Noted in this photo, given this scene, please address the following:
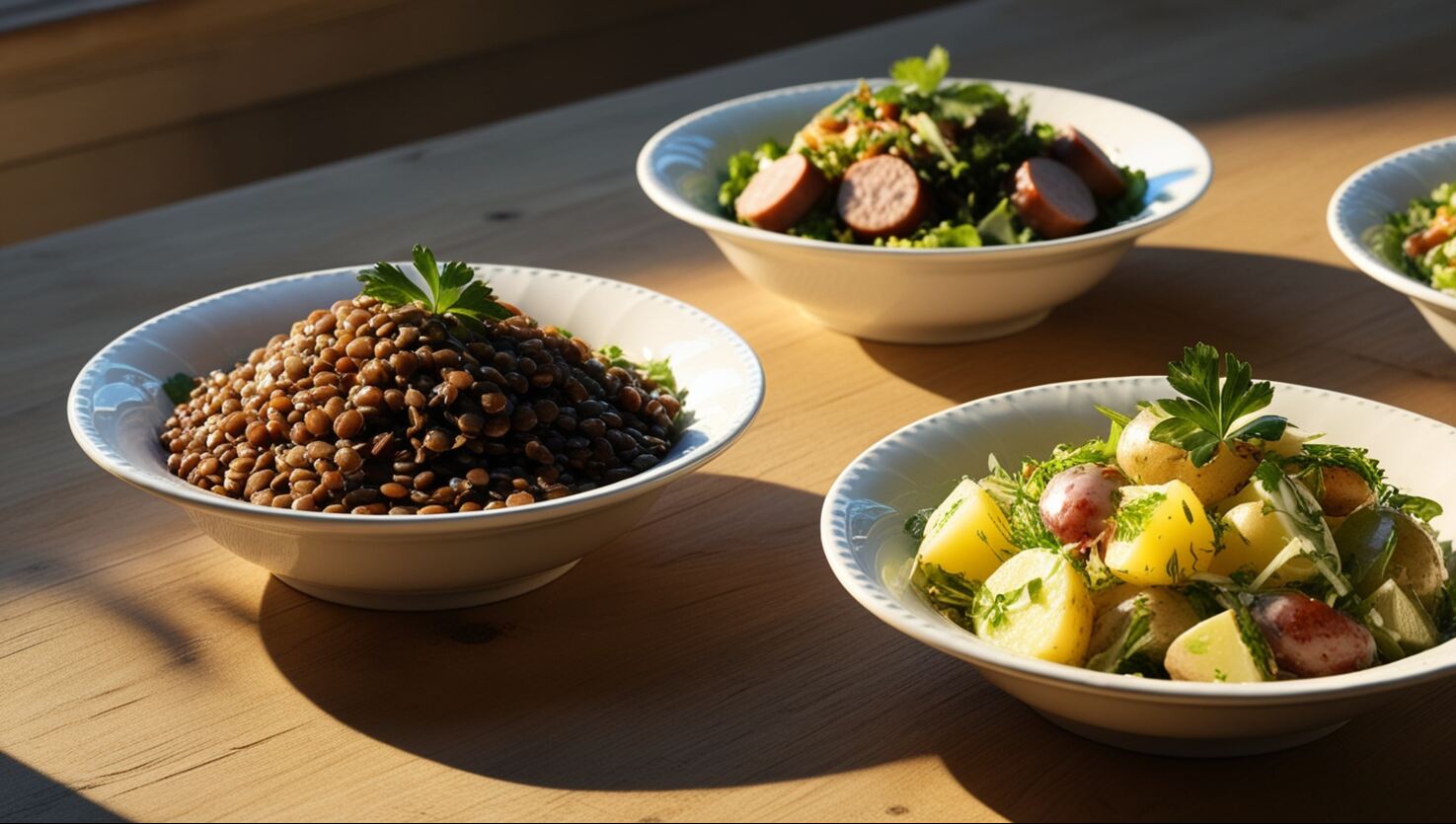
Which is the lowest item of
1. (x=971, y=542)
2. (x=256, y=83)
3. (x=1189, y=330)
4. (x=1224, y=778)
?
(x=256, y=83)

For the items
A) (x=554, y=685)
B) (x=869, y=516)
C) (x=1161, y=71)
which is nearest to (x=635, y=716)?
(x=554, y=685)

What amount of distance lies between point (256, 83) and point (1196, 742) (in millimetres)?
3041

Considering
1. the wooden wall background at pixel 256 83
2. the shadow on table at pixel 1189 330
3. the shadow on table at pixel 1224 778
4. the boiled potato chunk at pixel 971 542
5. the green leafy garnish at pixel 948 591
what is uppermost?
the boiled potato chunk at pixel 971 542

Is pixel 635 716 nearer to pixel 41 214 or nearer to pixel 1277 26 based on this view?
pixel 1277 26

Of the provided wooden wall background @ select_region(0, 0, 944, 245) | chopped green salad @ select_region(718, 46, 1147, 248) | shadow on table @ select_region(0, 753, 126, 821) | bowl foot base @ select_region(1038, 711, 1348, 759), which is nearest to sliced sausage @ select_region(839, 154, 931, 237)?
chopped green salad @ select_region(718, 46, 1147, 248)

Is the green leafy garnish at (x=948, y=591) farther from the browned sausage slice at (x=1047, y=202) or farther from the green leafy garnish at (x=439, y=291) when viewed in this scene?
the browned sausage slice at (x=1047, y=202)

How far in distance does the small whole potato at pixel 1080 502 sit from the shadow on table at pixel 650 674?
159 millimetres

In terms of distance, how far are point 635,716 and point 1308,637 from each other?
1.56ft

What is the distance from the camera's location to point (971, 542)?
1104mm

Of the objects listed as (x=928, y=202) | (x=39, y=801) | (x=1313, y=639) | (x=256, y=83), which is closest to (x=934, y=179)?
(x=928, y=202)

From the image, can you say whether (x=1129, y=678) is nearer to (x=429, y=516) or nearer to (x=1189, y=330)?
(x=429, y=516)

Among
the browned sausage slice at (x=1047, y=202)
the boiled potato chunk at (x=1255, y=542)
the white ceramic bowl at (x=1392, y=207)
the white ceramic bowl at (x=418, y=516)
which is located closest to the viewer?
the boiled potato chunk at (x=1255, y=542)

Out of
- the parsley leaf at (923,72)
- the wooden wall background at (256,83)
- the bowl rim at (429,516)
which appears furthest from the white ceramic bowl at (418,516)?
the wooden wall background at (256,83)

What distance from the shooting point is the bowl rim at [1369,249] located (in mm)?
1505
